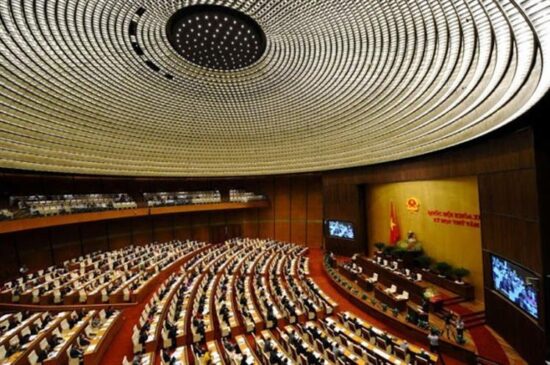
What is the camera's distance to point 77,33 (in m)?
9.79

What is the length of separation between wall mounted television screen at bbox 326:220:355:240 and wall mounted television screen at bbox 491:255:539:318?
11.1m

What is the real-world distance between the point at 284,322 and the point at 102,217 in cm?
1431

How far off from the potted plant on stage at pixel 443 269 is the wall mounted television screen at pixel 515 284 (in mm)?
3378

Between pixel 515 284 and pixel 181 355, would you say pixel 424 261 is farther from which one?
pixel 181 355

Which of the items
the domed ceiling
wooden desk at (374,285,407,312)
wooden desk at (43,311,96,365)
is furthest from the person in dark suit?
wooden desk at (374,285,407,312)

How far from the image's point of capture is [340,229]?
22.2 meters

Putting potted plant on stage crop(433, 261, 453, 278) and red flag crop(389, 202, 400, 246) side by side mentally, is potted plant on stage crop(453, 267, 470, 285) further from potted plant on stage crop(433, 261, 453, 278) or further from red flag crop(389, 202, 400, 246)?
red flag crop(389, 202, 400, 246)

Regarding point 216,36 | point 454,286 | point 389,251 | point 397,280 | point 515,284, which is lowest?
point 454,286

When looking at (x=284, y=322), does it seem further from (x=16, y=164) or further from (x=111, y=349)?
(x=16, y=164)

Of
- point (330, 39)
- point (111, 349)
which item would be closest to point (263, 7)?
point (330, 39)

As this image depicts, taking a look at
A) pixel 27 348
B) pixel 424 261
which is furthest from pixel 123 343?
pixel 424 261

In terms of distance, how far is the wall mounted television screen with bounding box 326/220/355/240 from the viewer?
70.4 ft

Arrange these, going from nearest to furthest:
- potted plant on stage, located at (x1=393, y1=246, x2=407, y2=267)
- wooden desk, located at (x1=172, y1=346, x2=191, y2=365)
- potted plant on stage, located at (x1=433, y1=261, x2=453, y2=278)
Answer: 1. wooden desk, located at (x1=172, y1=346, x2=191, y2=365)
2. potted plant on stage, located at (x1=433, y1=261, x2=453, y2=278)
3. potted plant on stage, located at (x1=393, y1=246, x2=407, y2=267)

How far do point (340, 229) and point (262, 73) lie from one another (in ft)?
41.2
